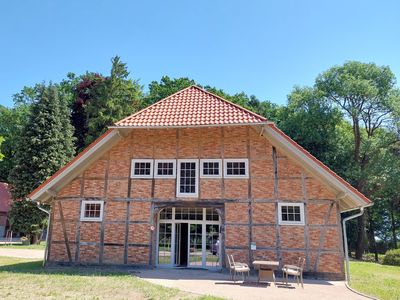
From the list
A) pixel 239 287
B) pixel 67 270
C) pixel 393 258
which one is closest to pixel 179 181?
pixel 239 287

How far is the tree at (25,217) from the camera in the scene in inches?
933

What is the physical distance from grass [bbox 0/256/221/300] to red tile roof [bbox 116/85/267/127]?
5468 mm

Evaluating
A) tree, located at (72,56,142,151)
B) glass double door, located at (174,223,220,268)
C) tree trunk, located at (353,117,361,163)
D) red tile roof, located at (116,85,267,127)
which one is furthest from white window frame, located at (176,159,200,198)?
tree, located at (72,56,142,151)

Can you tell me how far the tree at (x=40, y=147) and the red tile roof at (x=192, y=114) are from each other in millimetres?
14960

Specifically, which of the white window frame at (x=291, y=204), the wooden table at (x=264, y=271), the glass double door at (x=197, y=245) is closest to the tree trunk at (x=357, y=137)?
the white window frame at (x=291, y=204)

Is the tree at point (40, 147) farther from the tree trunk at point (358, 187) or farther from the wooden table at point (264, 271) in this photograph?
the tree trunk at point (358, 187)

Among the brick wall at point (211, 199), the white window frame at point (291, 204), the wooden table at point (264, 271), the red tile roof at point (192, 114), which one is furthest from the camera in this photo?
the red tile roof at point (192, 114)

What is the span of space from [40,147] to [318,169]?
21576mm

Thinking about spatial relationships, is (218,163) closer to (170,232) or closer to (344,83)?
(170,232)

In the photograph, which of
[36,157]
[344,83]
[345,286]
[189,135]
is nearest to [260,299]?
[345,286]

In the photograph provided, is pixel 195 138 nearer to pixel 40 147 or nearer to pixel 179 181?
pixel 179 181

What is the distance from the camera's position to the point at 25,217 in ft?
78.2

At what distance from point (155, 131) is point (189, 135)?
1435mm

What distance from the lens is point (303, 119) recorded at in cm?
2817
